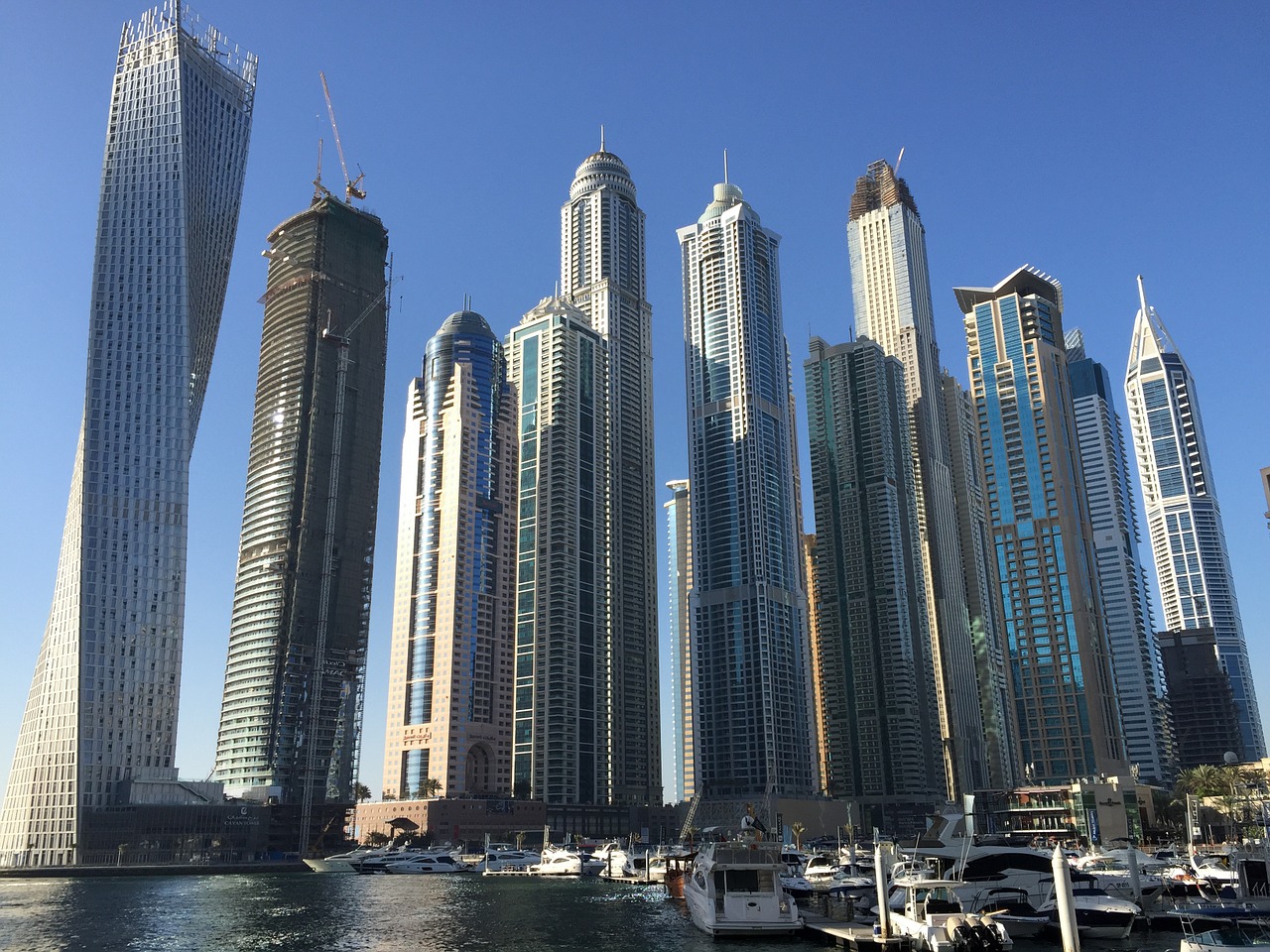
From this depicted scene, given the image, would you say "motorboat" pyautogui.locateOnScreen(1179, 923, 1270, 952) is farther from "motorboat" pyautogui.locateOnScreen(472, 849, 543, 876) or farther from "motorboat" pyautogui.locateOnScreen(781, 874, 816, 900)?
"motorboat" pyautogui.locateOnScreen(472, 849, 543, 876)

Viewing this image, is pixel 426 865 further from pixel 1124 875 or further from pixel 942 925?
pixel 942 925

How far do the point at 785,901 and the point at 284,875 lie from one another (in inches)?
5213

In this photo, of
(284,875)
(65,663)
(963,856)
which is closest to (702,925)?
(963,856)

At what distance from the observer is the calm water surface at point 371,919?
7256 cm

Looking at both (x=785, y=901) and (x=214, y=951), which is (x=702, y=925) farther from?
(x=214, y=951)

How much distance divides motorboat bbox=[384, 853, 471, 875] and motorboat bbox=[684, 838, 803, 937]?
10842 cm

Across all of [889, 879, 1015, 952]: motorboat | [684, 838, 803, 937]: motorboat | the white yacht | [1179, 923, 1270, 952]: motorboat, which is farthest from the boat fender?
the white yacht

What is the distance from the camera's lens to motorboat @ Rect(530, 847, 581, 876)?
156000 millimetres

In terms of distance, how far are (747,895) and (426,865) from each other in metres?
115

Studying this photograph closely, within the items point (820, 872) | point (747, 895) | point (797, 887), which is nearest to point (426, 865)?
point (820, 872)

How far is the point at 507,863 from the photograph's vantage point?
172 meters

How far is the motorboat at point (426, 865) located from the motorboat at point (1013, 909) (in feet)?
392

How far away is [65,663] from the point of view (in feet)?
627

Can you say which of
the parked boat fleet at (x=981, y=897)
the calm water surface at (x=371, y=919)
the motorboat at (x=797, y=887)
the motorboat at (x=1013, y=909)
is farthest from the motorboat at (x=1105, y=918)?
the motorboat at (x=797, y=887)
